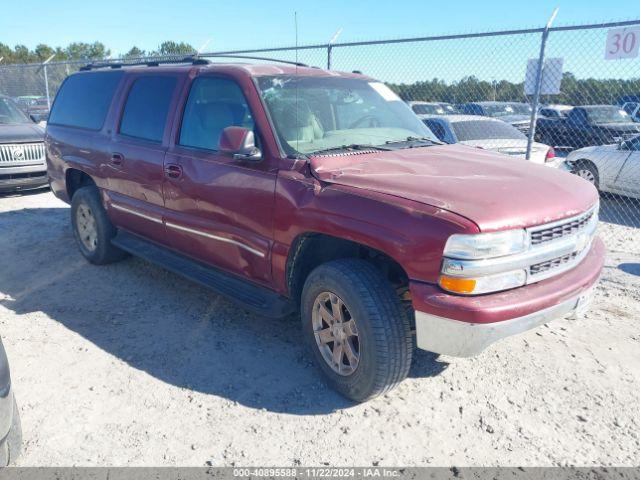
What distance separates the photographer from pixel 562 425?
3.05 metres

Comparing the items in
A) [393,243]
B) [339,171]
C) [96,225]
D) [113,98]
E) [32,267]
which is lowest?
[32,267]

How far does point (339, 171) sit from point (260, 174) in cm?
57

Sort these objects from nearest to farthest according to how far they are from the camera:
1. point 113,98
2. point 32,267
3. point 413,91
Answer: point 113,98 → point 32,267 → point 413,91

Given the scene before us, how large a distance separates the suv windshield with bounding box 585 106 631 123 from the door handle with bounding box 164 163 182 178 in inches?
620

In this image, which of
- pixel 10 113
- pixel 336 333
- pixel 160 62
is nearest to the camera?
pixel 336 333

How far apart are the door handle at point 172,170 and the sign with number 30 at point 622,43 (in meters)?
4.69

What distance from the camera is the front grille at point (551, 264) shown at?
9.43 feet

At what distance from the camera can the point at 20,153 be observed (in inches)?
345

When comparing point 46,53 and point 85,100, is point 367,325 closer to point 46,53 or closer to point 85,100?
point 85,100

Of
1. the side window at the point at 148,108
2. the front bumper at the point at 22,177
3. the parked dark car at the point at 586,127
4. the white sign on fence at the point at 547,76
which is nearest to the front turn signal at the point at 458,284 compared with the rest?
the side window at the point at 148,108

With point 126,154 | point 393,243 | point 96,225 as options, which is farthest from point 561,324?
point 96,225

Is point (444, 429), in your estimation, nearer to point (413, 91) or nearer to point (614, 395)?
point (614, 395)

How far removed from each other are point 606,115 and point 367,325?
1672cm

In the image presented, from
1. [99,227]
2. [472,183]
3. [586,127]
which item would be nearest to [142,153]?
[99,227]
